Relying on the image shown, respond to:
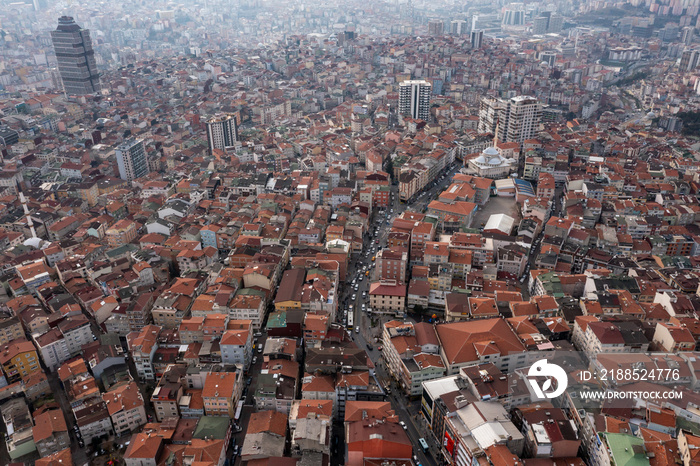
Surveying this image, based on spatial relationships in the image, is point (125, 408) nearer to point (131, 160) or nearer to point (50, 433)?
point (50, 433)

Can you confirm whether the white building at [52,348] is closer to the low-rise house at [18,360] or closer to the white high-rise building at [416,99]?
the low-rise house at [18,360]

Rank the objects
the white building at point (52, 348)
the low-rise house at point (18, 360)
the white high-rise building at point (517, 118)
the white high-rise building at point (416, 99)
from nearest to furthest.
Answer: the low-rise house at point (18, 360), the white building at point (52, 348), the white high-rise building at point (517, 118), the white high-rise building at point (416, 99)

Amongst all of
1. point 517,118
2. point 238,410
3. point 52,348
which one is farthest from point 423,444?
point 517,118

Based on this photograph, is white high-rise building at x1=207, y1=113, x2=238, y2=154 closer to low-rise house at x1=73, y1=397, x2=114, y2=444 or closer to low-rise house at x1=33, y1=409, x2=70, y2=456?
low-rise house at x1=73, y1=397, x2=114, y2=444

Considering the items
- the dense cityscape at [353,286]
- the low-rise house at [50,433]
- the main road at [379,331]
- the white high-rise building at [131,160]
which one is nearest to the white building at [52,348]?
the dense cityscape at [353,286]

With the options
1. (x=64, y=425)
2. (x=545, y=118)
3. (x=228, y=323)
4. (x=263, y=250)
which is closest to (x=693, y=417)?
(x=228, y=323)

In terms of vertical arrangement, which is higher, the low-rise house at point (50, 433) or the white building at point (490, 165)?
the white building at point (490, 165)

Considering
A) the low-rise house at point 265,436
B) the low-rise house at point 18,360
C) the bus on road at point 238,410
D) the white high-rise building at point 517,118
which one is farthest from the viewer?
the white high-rise building at point 517,118
